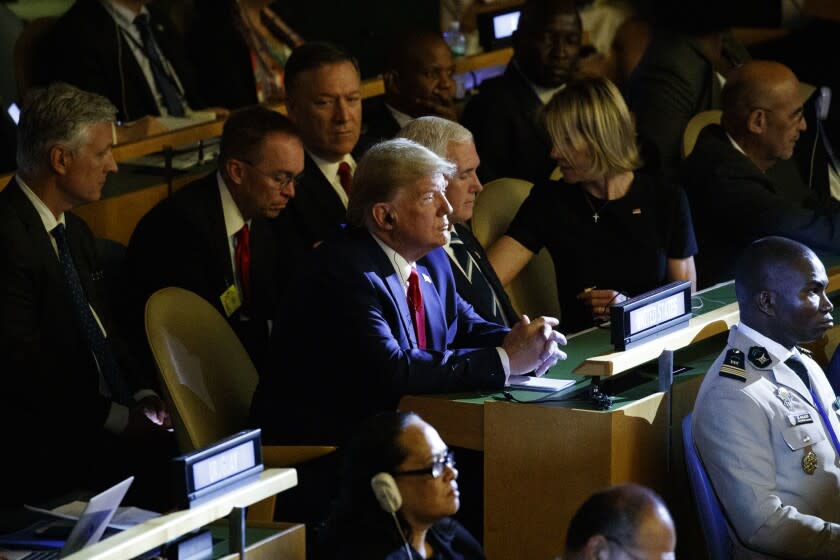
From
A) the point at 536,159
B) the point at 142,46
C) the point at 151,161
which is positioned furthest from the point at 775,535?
the point at 142,46

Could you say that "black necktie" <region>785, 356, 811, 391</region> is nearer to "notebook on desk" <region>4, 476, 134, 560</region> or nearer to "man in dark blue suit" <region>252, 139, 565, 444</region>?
"man in dark blue suit" <region>252, 139, 565, 444</region>

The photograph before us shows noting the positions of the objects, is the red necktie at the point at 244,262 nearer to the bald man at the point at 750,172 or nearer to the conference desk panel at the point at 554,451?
the conference desk panel at the point at 554,451

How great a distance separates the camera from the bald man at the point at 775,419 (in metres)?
2.96

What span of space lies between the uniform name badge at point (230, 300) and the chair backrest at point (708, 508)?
4.83 feet

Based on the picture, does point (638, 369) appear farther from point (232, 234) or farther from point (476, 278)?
point (232, 234)

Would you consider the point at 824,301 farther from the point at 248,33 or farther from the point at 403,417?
the point at 248,33

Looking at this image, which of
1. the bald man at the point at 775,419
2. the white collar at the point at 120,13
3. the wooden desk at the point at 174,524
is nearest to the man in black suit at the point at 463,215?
the bald man at the point at 775,419

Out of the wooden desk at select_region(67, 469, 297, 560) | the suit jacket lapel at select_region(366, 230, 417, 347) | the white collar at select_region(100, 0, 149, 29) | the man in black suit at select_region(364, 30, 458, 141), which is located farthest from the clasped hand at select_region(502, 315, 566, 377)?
the white collar at select_region(100, 0, 149, 29)

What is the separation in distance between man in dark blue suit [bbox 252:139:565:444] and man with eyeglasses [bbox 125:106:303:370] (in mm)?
590

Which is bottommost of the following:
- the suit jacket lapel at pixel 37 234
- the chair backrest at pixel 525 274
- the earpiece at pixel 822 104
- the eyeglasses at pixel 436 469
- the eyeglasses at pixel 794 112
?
the chair backrest at pixel 525 274

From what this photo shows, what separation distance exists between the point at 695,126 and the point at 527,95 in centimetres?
67

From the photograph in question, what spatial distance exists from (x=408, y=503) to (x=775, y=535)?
0.86 meters

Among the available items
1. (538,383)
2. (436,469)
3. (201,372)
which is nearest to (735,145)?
(538,383)

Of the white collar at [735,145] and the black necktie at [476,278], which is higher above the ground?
the white collar at [735,145]
